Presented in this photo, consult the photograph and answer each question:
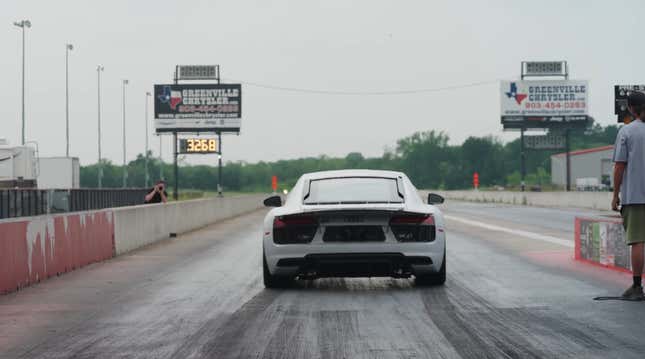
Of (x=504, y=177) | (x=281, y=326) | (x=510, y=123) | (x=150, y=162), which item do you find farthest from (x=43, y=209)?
(x=150, y=162)

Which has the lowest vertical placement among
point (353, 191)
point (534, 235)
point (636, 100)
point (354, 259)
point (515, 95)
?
point (534, 235)

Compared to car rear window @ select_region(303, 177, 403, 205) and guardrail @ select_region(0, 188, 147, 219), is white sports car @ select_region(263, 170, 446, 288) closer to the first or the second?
car rear window @ select_region(303, 177, 403, 205)

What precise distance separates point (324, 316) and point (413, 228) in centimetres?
192

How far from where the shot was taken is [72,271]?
507 inches

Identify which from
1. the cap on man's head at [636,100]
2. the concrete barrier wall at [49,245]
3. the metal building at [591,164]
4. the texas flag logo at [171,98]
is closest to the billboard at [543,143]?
the texas flag logo at [171,98]

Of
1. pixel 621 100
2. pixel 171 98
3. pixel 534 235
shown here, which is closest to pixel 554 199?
pixel 534 235

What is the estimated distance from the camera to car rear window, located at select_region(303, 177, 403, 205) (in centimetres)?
966

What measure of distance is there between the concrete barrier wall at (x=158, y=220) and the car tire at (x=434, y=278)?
7.52 m

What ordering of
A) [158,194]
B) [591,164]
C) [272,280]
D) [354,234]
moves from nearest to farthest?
[354,234], [272,280], [158,194], [591,164]

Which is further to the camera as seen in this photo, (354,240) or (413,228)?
(413,228)

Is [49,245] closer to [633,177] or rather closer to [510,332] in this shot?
[510,332]

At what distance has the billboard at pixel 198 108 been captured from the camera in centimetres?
6028

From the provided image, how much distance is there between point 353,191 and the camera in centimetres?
984

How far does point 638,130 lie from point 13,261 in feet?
22.7
